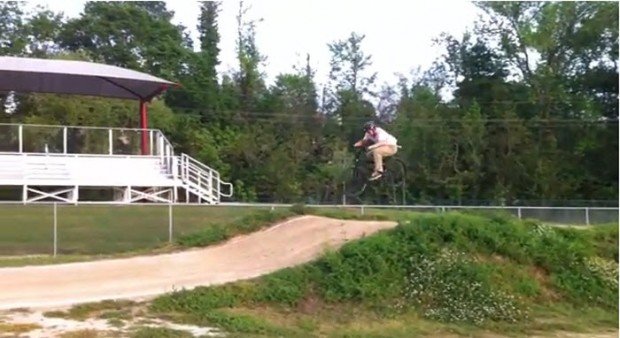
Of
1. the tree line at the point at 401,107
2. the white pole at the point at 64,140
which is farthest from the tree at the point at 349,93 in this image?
the white pole at the point at 64,140

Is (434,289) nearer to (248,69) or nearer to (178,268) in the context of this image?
(178,268)

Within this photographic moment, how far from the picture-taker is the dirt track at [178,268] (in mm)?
12500

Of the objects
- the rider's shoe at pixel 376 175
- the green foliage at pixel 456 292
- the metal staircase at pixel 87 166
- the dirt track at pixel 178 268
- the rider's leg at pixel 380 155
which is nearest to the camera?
the dirt track at pixel 178 268

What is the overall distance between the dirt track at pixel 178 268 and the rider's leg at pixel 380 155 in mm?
5430

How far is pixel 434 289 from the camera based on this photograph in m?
13.3

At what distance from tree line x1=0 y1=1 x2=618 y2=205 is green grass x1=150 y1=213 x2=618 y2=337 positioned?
74.3 ft

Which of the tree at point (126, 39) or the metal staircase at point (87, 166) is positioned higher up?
the tree at point (126, 39)

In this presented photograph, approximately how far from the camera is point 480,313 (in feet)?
41.9

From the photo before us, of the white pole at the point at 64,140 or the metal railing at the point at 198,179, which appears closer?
the white pole at the point at 64,140

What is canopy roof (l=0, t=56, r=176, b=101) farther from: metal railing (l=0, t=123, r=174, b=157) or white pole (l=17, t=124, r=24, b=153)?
white pole (l=17, t=124, r=24, b=153)

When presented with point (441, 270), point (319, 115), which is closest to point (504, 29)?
point (319, 115)

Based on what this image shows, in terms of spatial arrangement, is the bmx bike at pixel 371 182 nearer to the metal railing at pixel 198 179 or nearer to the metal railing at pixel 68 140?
the metal railing at pixel 198 179

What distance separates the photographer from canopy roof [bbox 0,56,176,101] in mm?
28203

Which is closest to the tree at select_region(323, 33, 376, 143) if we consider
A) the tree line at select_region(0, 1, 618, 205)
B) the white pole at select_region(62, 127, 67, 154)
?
the tree line at select_region(0, 1, 618, 205)
